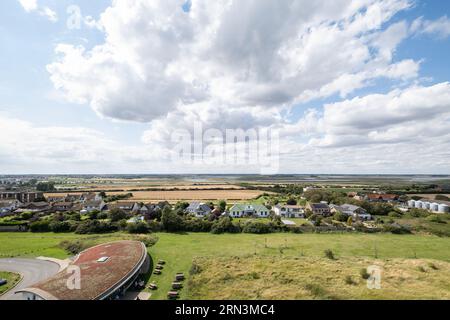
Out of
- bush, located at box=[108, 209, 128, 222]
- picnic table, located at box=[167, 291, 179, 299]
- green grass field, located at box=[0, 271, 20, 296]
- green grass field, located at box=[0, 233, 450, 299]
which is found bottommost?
green grass field, located at box=[0, 271, 20, 296]

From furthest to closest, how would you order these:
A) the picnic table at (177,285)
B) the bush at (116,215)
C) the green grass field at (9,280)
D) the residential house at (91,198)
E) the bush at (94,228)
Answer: the residential house at (91,198) < the bush at (116,215) < the bush at (94,228) < the green grass field at (9,280) < the picnic table at (177,285)

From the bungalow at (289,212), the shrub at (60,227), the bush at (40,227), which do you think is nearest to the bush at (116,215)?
the shrub at (60,227)

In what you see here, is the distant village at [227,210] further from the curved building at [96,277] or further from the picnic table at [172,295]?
the picnic table at [172,295]

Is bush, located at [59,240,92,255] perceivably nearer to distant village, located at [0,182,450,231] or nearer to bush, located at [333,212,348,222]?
distant village, located at [0,182,450,231]

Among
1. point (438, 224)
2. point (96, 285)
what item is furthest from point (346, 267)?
point (438, 224)

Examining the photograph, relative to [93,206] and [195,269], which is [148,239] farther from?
[93,206]

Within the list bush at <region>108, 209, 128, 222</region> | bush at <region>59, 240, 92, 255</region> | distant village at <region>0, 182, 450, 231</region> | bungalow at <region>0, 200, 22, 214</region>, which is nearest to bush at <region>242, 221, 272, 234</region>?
distant village at <region>0, 182, 450, 231</region>
